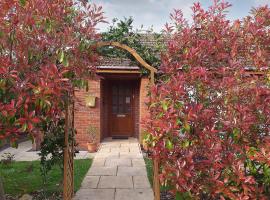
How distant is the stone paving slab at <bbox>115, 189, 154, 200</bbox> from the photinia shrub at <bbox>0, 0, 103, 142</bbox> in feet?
7.97

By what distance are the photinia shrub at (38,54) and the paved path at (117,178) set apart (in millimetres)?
2455

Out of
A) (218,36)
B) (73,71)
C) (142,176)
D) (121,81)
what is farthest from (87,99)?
(218,36)

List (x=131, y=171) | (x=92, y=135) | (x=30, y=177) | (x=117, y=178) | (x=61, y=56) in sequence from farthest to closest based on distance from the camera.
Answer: (x=92, y=135)
(x=131, y=171)
(x=30, y=177)
(x=117, y=178)
(x=61, y=56)

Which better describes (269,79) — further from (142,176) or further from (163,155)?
(142,176)

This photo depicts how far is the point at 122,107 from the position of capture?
11680mm

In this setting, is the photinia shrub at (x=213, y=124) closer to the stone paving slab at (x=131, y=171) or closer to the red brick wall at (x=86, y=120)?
the stone paving slab at (x=131, y=171)

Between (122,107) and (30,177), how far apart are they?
235 inches

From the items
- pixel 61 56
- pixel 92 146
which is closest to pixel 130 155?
pixel 92 146

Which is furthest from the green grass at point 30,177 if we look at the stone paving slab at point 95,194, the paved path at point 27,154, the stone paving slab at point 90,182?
the paved path at point 27,154

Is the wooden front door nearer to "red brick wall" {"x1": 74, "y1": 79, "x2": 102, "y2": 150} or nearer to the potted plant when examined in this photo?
"red brick wall" {"x1": 74, "y1": 79, "x2": 102, "y2": 150}

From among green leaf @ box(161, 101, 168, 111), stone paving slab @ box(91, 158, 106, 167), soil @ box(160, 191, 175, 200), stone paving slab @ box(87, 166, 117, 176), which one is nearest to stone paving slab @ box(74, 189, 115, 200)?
soil @ box(160, 191, 175, 200)

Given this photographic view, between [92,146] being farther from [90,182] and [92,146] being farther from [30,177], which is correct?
[90,182]

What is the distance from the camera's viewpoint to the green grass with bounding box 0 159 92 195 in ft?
17.6

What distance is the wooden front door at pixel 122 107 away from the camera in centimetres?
1162
